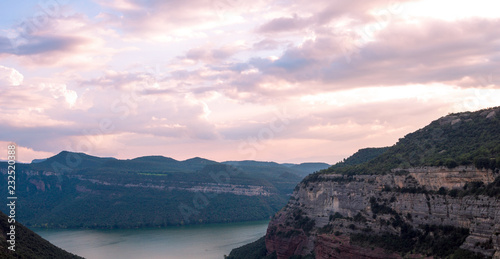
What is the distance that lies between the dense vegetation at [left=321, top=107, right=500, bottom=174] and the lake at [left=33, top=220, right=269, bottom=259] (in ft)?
158

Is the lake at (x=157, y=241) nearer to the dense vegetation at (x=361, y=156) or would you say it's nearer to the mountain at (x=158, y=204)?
the mountain at (x=158, y=204)

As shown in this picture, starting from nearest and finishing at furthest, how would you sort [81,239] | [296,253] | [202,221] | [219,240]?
[296,253], [219,240], [81,239], [202,221]

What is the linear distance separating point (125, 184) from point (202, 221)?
4324cm

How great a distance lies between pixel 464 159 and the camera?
43.3 meters

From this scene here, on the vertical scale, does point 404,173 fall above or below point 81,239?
above

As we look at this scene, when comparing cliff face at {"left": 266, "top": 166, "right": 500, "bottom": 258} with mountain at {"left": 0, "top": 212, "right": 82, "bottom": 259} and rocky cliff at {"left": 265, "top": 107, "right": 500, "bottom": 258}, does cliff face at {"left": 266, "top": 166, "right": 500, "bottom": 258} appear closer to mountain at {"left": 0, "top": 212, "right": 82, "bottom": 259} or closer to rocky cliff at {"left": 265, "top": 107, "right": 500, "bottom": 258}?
rocky cliff at {"left": 265, "top": 107, "right": 500, "bottom": 258}

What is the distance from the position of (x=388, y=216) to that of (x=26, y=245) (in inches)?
1682

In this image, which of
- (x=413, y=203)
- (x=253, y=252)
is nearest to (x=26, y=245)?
(x=253, y=252)

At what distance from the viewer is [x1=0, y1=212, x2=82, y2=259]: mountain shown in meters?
50.5

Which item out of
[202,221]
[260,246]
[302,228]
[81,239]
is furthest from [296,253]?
[202,221]

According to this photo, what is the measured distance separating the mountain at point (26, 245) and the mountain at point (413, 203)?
107 ft

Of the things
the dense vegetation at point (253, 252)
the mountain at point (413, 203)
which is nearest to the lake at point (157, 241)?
the dense vegetation at point (253, 252)

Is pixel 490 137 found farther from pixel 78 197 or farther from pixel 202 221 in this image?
pixel 78 197

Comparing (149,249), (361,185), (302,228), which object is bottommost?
(149,249)
